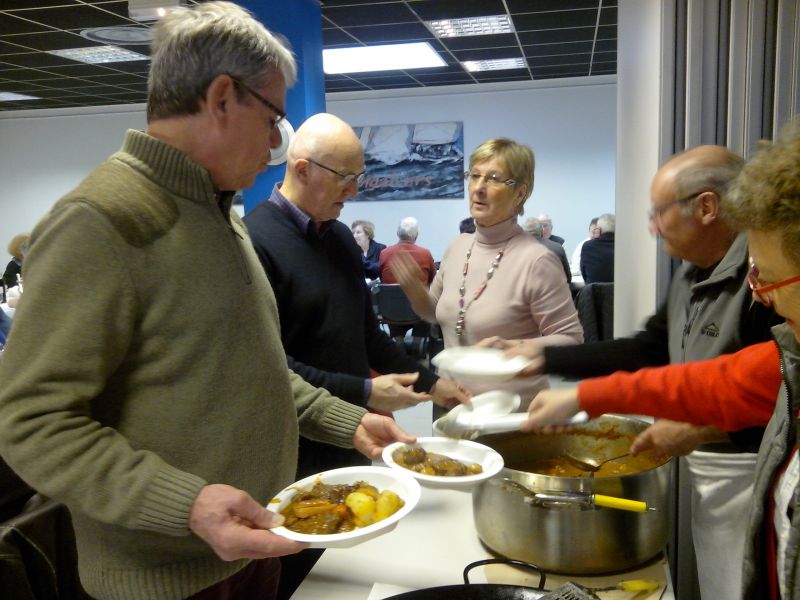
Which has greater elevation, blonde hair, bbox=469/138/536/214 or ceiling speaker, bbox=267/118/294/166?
ceiling speaker, bbox=267/118/294/166

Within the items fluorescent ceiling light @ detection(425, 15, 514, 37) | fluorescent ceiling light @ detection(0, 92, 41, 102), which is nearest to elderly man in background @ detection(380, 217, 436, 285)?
fluorescent ceiling light @ detection(425, 15, 514, 37)

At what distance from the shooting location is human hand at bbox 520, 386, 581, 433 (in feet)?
4.37

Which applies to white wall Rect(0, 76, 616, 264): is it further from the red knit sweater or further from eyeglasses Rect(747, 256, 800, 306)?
eyeglasses Rect(747, 256, 800, 306)

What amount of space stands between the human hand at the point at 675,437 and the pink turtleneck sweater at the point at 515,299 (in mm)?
670

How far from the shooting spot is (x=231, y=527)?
906 millimetres

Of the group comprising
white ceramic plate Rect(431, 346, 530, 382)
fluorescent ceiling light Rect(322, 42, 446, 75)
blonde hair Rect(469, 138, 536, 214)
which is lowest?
white ceramic plate Rect(431, 346, 530, 382)

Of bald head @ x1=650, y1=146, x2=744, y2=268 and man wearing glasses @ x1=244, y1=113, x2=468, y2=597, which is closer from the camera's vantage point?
bald head @ x1=650, y1=146, x2=744, y2=268

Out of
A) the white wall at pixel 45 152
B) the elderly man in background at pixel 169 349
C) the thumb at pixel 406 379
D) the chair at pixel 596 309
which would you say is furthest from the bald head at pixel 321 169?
the white wall at pixel 45 152

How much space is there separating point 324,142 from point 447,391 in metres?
0.80

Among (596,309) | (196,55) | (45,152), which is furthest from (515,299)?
(45,152)

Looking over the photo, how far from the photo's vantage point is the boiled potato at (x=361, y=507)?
1040 millimetres

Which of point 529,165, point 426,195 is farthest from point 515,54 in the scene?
point 529,165

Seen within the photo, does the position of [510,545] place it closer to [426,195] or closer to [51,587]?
[51,587]

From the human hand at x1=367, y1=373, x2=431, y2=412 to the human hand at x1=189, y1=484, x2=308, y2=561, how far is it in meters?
0.81
